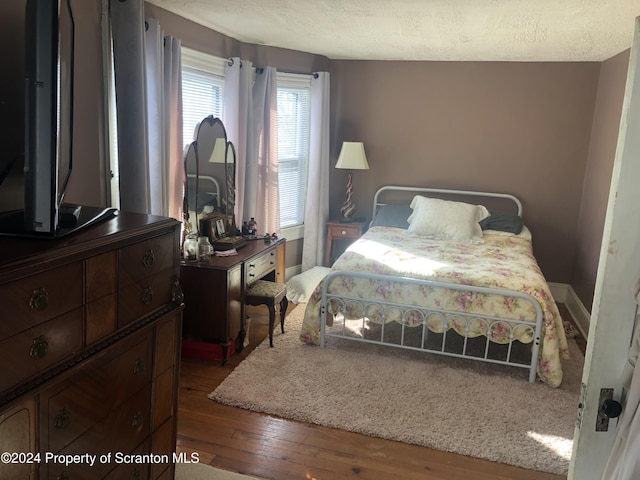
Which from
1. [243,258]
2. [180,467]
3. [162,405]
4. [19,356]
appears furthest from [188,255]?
[19,356]

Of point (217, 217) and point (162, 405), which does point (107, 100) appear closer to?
point (217, 217)

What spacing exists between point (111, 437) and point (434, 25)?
9.81 feet

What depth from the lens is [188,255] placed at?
10.5 ft

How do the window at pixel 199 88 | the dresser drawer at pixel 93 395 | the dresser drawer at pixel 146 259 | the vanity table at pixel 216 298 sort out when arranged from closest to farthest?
the dresser drawer at pixel 93 395, the dresser drawer at pixel 146 259, the vanity table at pixel 216 298, the window at pixel 199 88

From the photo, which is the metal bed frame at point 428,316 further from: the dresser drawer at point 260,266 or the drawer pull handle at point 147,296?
the drawer pull handle at point 147,296

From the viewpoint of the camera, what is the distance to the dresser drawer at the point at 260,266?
3384mm

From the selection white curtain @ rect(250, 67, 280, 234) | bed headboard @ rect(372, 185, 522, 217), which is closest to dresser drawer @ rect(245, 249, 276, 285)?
white curtain @ rect(250, 67, 280, 234)

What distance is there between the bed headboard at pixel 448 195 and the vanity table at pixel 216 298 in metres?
2.14

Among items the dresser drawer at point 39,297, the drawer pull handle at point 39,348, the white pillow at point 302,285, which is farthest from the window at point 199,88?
the drawer pull handle at point 39,348

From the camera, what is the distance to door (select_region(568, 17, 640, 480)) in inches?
41.4

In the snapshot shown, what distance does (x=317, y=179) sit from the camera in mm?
4977

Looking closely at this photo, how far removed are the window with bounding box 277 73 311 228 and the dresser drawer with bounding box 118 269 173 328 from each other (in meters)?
3.29

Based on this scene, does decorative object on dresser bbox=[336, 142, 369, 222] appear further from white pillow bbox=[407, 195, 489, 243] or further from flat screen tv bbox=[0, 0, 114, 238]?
flat screen tv bbox=[0, 0, 114, 238]

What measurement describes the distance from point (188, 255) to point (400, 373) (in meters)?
1.48
